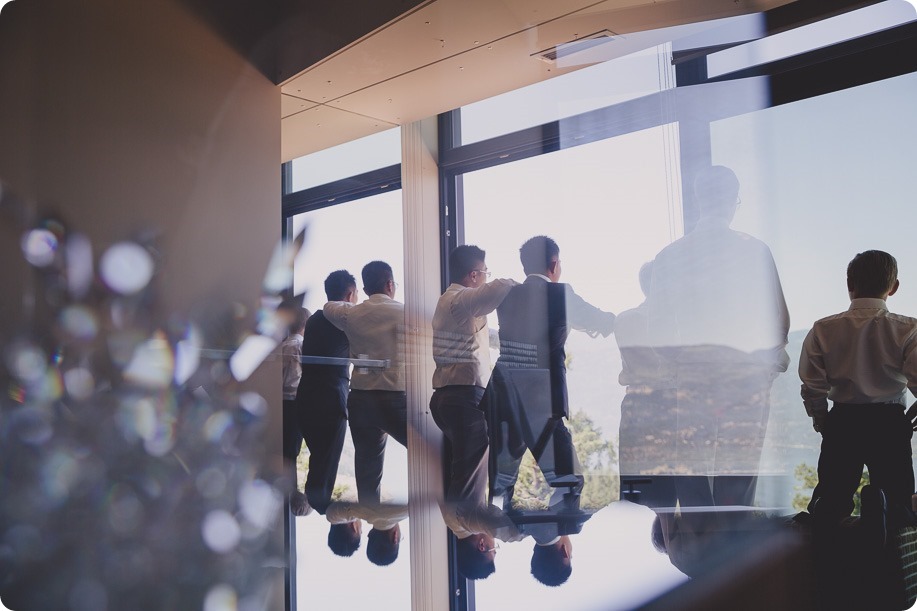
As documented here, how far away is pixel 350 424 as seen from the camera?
3.20 meters

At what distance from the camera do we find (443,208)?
318 cm

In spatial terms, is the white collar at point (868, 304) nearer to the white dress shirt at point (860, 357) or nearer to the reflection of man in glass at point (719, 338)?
the white dress shirt at point (860, 357)

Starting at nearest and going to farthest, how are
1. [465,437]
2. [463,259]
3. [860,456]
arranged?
[860,456], [465,437], [463,259]

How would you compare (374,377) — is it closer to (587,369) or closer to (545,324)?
(545,324)

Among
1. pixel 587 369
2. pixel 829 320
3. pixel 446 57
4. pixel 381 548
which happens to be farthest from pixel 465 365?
pixel 829 320

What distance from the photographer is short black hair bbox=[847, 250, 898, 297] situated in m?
2.01

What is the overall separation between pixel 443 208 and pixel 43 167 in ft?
4.69

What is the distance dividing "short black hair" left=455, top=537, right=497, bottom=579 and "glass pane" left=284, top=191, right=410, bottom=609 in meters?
0.24

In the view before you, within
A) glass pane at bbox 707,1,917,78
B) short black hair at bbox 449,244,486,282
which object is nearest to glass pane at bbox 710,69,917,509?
glass pane at bbox 707,1,917,78

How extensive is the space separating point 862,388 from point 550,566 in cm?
112

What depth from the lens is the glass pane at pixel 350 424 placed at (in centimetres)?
307

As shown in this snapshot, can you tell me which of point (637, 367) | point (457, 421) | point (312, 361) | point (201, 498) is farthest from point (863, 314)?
point (201, 498)

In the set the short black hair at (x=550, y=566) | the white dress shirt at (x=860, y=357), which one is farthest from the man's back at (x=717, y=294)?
the short black hair at (x=550, y=566)

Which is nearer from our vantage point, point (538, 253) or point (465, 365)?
point (538, 253)
